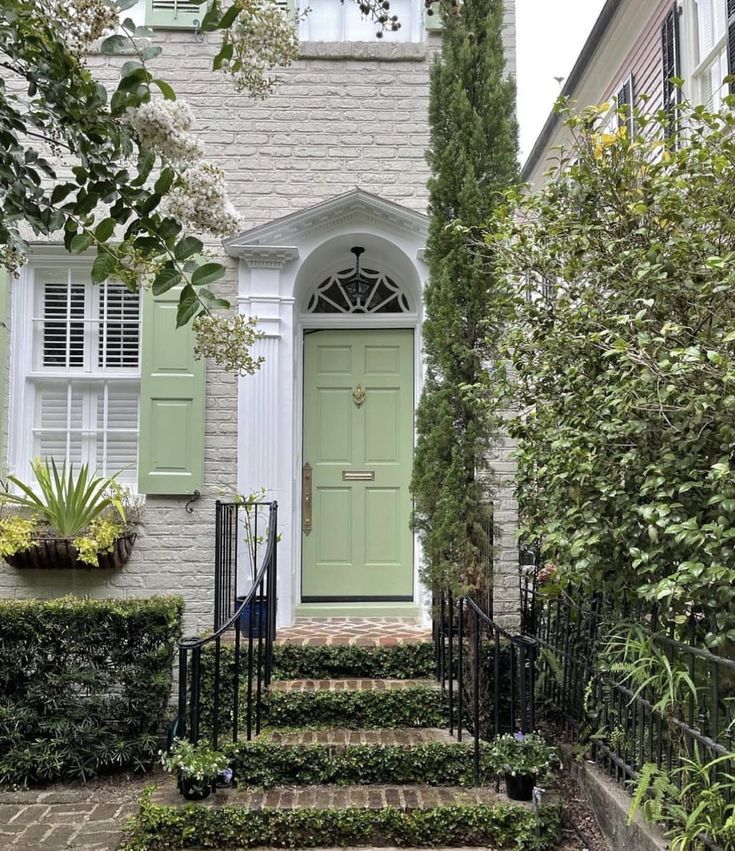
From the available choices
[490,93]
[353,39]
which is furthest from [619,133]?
[353,39]

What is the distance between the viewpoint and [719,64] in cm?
570

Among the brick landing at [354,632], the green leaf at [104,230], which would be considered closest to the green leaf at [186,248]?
the green leaf at [104,230]

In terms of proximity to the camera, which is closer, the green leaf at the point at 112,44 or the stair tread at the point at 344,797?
the green leaf at the point at 112,44

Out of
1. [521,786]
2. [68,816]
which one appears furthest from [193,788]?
[521,786]

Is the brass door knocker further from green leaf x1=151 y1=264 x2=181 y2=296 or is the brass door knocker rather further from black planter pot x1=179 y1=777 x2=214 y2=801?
green leaf x1=151 y1=264 x2=181 y2=296

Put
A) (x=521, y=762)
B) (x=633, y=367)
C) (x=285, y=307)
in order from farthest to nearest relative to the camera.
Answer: (x=285, y=307) < (x=521, y=762) < (x=633, y=367)

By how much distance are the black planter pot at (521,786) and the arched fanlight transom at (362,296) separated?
11.3 ft

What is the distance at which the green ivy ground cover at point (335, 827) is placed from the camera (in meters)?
3.30

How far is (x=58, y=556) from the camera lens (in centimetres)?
495

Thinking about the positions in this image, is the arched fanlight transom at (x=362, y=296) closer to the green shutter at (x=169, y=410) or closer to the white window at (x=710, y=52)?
the green shutter at (x=169, y=410)

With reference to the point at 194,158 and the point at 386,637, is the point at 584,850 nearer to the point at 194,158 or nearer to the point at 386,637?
the point at 386,637

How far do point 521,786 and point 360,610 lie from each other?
222cm

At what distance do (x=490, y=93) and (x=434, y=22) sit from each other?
4.75 ft

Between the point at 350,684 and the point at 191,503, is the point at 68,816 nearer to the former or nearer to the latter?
the point at 350,684
